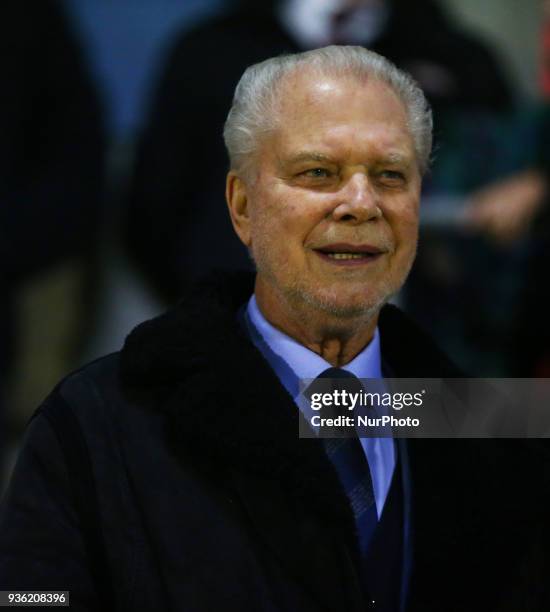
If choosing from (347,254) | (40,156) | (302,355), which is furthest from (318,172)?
(40,156)

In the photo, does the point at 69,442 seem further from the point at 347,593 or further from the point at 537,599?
the point at 537,599

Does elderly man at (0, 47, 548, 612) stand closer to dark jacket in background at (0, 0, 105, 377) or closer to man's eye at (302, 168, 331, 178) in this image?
man's eye at (302, 168, 331, 178)

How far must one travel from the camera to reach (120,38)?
16.6 ft

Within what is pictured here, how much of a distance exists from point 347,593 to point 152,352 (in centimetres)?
50

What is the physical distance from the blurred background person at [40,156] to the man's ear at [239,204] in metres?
1.88

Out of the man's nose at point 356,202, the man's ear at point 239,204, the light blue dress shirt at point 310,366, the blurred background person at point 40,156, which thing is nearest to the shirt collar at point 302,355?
the light blue dress shirt at point 310,366

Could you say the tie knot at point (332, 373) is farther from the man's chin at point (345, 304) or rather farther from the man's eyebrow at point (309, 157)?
the man's eyebrow at point (309, 157)

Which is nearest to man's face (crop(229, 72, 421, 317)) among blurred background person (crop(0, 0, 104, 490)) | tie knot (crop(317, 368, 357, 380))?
tie knot (crop(317, 368, 357, 380))

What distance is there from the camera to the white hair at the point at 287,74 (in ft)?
7.73

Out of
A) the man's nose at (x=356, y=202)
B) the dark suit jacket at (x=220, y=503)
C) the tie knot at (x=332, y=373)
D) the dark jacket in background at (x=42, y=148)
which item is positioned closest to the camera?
the dark suit jacket at (x=220, y=503)

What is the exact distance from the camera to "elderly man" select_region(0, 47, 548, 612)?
7.22ft

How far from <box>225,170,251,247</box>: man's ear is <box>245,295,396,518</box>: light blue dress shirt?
0.14m

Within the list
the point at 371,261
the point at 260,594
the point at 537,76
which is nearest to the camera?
the point at 260,594

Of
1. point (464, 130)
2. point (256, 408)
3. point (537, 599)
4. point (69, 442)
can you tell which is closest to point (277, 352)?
point (256, 408)
